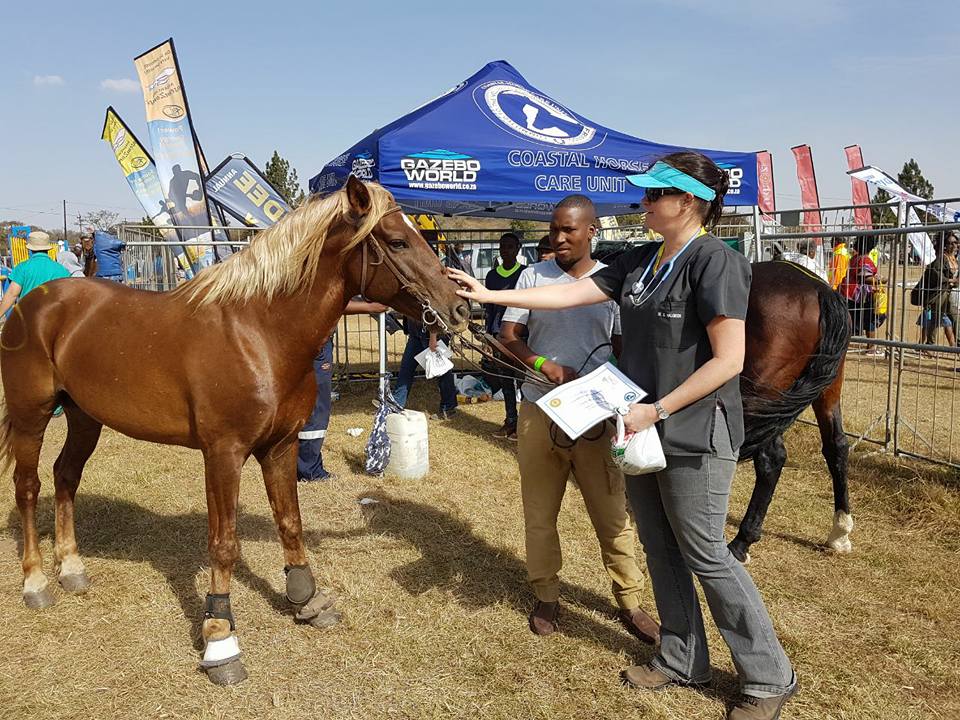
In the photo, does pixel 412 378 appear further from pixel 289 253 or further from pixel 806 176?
pixel 806 176

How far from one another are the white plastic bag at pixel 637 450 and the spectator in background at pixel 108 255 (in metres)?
7.35

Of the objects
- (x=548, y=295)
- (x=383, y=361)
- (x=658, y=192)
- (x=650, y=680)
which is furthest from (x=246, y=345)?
(x=383, y=361)

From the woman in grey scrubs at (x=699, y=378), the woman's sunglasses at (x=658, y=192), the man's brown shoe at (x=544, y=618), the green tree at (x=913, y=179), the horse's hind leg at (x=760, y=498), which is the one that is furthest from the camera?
the green tree at (x=913, y=179)

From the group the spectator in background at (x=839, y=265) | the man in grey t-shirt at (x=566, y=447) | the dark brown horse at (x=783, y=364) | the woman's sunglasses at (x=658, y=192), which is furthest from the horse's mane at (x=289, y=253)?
the spectator in background at (x=839, y=265)

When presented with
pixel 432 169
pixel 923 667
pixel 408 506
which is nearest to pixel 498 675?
pixel 923 667

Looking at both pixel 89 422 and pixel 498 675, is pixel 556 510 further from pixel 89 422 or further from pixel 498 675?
pixel 89 422

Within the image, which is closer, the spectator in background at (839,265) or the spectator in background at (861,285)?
the spectator in background at (861,285)

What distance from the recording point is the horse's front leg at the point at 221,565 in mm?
2895

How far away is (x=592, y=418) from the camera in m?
2.35

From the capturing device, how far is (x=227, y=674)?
113 inches

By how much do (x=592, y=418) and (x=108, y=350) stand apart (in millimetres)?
2367

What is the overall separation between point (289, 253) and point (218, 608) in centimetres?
161

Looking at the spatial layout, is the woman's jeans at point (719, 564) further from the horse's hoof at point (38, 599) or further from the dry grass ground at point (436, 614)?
the horse's hoof at point (38, 599)

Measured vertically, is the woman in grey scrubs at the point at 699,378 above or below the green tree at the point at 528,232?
below
